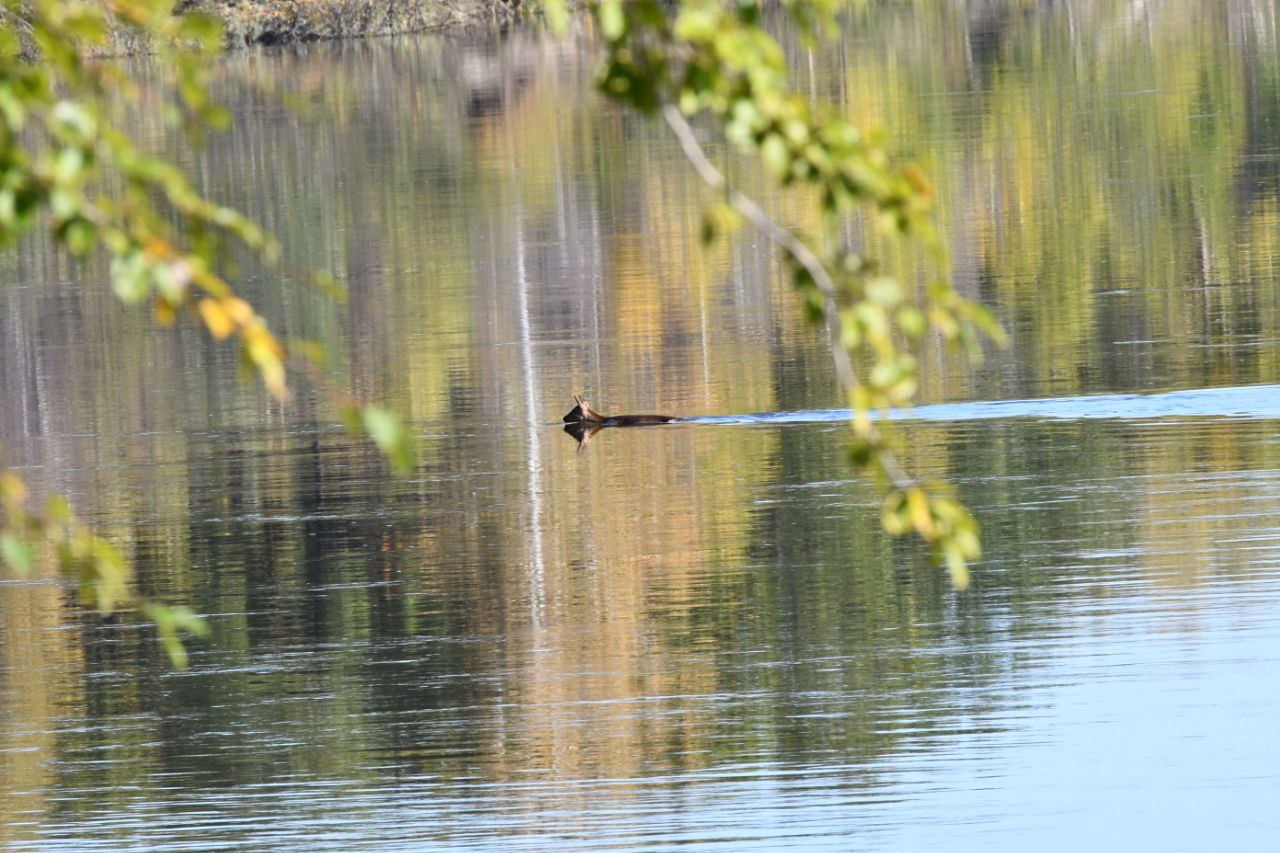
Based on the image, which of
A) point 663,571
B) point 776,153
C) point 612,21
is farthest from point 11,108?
point 663,571

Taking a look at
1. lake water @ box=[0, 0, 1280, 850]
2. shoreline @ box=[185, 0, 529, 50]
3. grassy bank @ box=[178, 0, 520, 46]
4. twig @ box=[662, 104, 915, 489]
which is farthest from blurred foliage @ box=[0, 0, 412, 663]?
grassy bank @ box=[178, 0, 520, 46]

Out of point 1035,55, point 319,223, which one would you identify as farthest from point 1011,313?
point 1035,55

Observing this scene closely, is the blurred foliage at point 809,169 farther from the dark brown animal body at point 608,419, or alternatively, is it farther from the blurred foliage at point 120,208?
the dark brown animal body at point 608,419

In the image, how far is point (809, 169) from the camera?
4344 millimetres

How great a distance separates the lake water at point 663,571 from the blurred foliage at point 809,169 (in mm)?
1193

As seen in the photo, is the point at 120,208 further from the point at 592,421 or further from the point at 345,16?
the point at 345,16

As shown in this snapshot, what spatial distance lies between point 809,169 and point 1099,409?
16322 millimetres

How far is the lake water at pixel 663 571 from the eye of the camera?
1102 cm

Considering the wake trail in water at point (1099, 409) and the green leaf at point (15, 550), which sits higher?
the wake trail in water at point (1099, 409)

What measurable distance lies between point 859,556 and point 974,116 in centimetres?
4156

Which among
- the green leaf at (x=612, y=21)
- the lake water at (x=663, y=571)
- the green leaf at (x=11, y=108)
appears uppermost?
the green leaf at (x=612, y=21)

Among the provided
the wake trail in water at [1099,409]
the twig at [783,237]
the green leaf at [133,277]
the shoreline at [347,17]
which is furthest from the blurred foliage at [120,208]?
the shoreline at [347,17]

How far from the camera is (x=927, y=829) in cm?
1018

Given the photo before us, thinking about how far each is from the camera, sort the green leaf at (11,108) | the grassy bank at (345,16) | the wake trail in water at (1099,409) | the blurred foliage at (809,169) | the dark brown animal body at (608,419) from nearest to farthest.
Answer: the blurred foliage at (809,169) < the green leaf at (11,108) < the wake trail in water at (1099,409) < the dark brown animal body at (608,419) < the grassy bank at (345,16)
